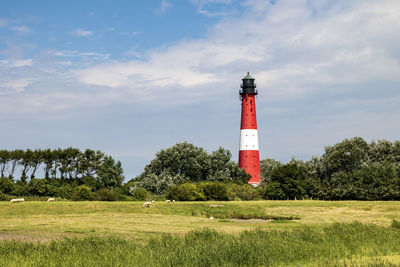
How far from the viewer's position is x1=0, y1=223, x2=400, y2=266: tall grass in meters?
18.1

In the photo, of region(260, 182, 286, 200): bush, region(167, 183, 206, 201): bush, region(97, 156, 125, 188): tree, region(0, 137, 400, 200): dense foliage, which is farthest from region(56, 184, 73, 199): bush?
region(260, 182, 286, 200): bush

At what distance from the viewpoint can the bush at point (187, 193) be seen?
6462cm

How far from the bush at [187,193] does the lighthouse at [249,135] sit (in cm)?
2071

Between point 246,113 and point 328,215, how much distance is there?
40265mm

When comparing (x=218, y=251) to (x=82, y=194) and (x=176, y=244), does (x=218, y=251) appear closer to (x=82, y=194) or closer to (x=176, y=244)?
(x=176, y=244)

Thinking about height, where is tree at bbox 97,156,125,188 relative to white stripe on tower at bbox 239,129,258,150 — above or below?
below

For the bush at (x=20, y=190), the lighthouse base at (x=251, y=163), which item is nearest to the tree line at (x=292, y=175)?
the lighthouse base at (x=251, y=163)

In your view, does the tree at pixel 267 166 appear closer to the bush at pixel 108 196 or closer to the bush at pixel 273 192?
the bush at pixel 273 192

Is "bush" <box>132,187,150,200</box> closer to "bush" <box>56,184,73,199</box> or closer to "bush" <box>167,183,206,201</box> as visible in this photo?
"bush" <box>167,183,206,201</box>

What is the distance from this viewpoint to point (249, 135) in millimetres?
84250

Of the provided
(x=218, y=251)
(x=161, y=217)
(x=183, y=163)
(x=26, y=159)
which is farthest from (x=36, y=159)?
(x=218, y=251)

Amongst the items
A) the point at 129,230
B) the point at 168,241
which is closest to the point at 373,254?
the point at 168,241

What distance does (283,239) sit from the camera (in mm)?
23641

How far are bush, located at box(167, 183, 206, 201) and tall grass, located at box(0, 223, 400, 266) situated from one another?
39.6m
